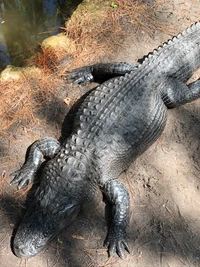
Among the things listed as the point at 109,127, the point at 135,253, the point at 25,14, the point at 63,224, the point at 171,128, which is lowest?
the point at 135,253

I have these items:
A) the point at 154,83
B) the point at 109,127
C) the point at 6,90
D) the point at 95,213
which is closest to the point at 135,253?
the point at 95,213

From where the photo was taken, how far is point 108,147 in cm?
347

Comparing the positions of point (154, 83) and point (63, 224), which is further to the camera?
point (154, 83)

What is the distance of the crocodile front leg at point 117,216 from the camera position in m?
3.26

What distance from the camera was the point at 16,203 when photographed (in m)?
3.55

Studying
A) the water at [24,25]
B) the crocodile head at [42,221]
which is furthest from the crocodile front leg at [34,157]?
the water at [24,25]

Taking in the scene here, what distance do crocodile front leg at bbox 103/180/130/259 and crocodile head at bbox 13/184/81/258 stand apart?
421mm

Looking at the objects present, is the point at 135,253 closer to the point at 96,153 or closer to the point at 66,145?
the point at 96,153

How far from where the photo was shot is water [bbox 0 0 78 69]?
17.6 feet

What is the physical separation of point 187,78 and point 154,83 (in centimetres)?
77

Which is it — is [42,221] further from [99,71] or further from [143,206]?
[99,71]

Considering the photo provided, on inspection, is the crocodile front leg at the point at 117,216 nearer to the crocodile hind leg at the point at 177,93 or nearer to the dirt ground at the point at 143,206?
the dirt ground at the point at 143,206

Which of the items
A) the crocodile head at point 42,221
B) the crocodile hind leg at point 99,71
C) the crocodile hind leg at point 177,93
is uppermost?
the crocodile hind leg at point 99,71

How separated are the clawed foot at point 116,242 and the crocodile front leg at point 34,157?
44.6 inches
